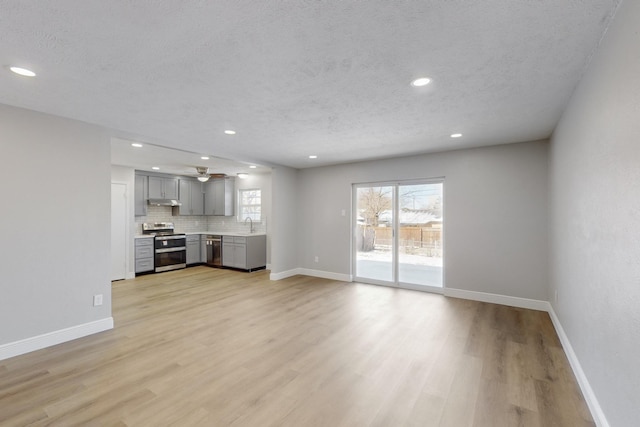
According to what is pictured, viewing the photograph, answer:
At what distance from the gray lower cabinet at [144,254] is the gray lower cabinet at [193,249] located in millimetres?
1034

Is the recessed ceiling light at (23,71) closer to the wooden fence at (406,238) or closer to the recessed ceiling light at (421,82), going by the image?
the recessed ceiling light at (421,82)

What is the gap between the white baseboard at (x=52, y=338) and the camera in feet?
9.43

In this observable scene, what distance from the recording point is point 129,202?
6539 millimetres

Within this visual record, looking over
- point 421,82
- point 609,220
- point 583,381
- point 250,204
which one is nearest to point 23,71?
point 421,82

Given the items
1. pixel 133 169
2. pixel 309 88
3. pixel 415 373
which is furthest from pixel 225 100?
pixel 133 169

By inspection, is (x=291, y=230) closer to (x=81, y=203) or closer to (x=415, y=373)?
(x=81, y=203)

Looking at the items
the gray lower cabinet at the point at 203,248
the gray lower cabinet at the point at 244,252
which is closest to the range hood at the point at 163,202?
the gray lower cabinet at the point at 203,248

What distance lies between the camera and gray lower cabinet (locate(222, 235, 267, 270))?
23.3ft

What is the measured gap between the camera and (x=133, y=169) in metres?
6.72

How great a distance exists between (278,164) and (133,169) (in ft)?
11.3

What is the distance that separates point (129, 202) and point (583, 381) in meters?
7.80

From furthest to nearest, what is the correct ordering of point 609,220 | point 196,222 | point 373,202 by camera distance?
point 196,222, point 373,202, point 609,220

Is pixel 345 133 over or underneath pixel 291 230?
over

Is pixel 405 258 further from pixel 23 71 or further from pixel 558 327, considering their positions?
pixel 23 71
